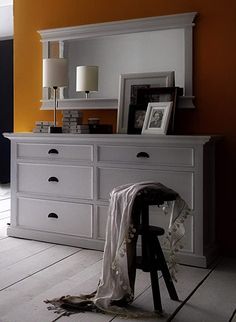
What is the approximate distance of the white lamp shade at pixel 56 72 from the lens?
363 cm

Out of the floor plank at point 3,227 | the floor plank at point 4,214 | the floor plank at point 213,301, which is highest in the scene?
the floor plank at point 4,214

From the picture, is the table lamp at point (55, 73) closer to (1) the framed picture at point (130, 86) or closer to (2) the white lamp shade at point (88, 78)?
(2) the white lamp shade at point (88, 78)

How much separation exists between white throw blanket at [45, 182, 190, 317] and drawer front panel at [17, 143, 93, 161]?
1044mm

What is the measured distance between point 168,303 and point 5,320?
842 millimetres

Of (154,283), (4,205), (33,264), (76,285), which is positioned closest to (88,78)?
(33,264)

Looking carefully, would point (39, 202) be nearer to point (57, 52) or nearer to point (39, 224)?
point (39, 224)

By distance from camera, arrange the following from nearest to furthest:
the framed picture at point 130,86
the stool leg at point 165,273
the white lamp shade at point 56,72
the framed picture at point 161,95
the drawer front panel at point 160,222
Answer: the stool leg at point 165,273 < the drawer front panel at point 160,222 < the framed picture at point 161,95 < the framed picture at point 130,86 < the white lamp shade at point 56,72

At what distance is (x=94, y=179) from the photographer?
329 cm

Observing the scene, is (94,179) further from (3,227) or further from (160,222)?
(3,227)

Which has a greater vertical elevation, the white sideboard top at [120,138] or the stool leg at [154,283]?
the white sideboard top at [120,138]

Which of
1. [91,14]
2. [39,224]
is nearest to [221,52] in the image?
[91,14]

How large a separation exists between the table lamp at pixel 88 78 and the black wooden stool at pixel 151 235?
167cm

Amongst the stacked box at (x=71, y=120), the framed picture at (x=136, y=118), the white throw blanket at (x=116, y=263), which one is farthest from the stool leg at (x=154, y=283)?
the stacked box at (x=71, y=120)

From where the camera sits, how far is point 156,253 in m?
2.26
